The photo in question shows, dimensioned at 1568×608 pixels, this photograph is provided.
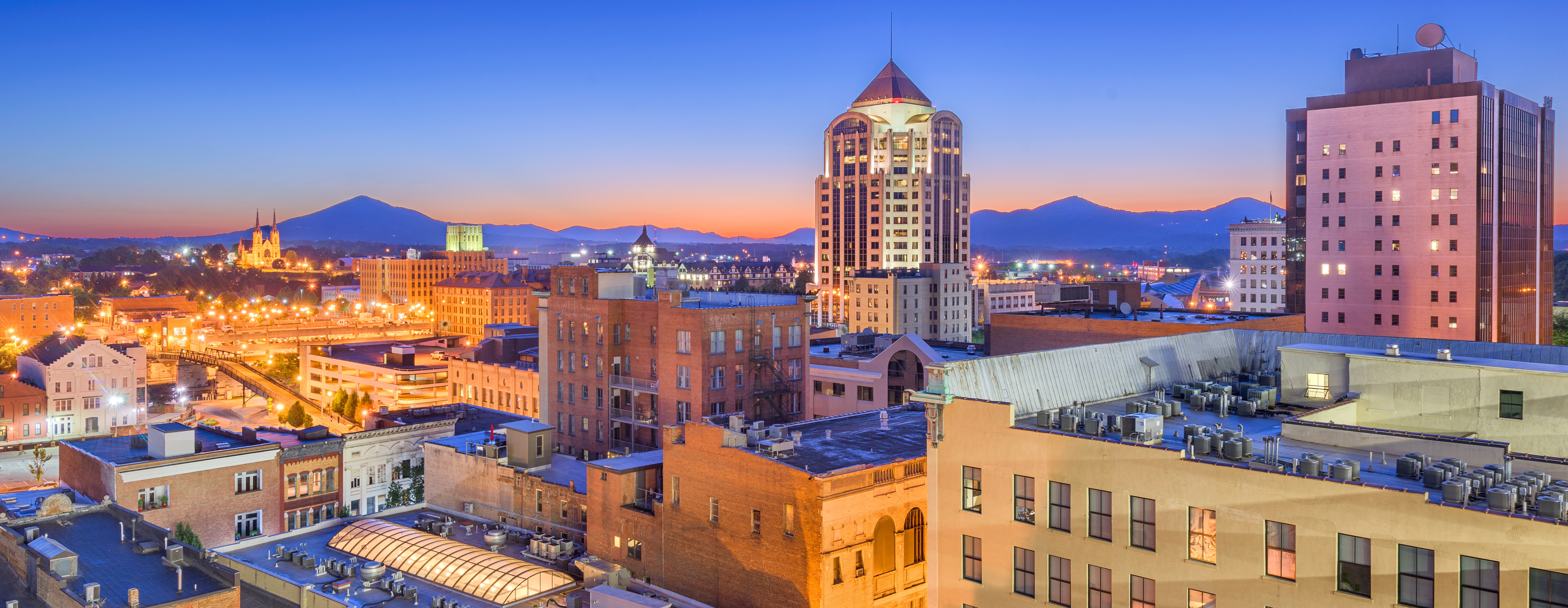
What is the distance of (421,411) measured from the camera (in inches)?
3440

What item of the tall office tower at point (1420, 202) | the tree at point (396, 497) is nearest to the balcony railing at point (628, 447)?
the tree at point (396, 497)

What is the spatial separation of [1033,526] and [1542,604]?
45.2 feet

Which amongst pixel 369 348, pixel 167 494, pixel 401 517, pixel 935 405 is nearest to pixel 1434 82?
pixel 935 405

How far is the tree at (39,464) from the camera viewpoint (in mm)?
85125

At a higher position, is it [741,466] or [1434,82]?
[1434,82]

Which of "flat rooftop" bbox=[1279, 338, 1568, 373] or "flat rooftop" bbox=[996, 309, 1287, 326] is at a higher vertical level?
"flat rooftop" bbox=[996, 309, 1287, 326]

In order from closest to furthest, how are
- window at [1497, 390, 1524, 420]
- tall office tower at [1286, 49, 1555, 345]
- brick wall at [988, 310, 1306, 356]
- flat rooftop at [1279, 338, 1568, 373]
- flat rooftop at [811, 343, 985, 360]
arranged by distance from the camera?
window at [1497, 390, 1524, 420], flat rooftop at [1279, 338, 1568, 373], brick wall at [988, 310, 1306, 356], flat rooftop at [811, 343, 985, 360], tall office tower at [1286, 49, 1555, 345]

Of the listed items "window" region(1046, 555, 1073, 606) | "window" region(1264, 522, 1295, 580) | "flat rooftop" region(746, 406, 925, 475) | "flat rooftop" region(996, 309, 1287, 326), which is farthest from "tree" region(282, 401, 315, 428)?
"window" region(1264, 522, 1295, 580)

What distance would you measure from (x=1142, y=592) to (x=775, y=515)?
51.9ft

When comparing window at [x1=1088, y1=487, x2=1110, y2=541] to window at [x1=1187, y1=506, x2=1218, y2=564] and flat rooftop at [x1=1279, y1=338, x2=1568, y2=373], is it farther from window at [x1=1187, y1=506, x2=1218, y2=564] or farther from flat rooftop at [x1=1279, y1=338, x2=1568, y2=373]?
flat rooftop at [x1=1279, y1=338, x2=1568, y2=373]

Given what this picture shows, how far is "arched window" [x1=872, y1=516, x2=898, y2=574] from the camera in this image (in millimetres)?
43375

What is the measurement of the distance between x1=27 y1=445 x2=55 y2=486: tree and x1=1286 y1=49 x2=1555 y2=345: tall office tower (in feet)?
369

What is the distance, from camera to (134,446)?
216 feet

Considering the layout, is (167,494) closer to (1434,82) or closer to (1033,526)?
(1033,526)
